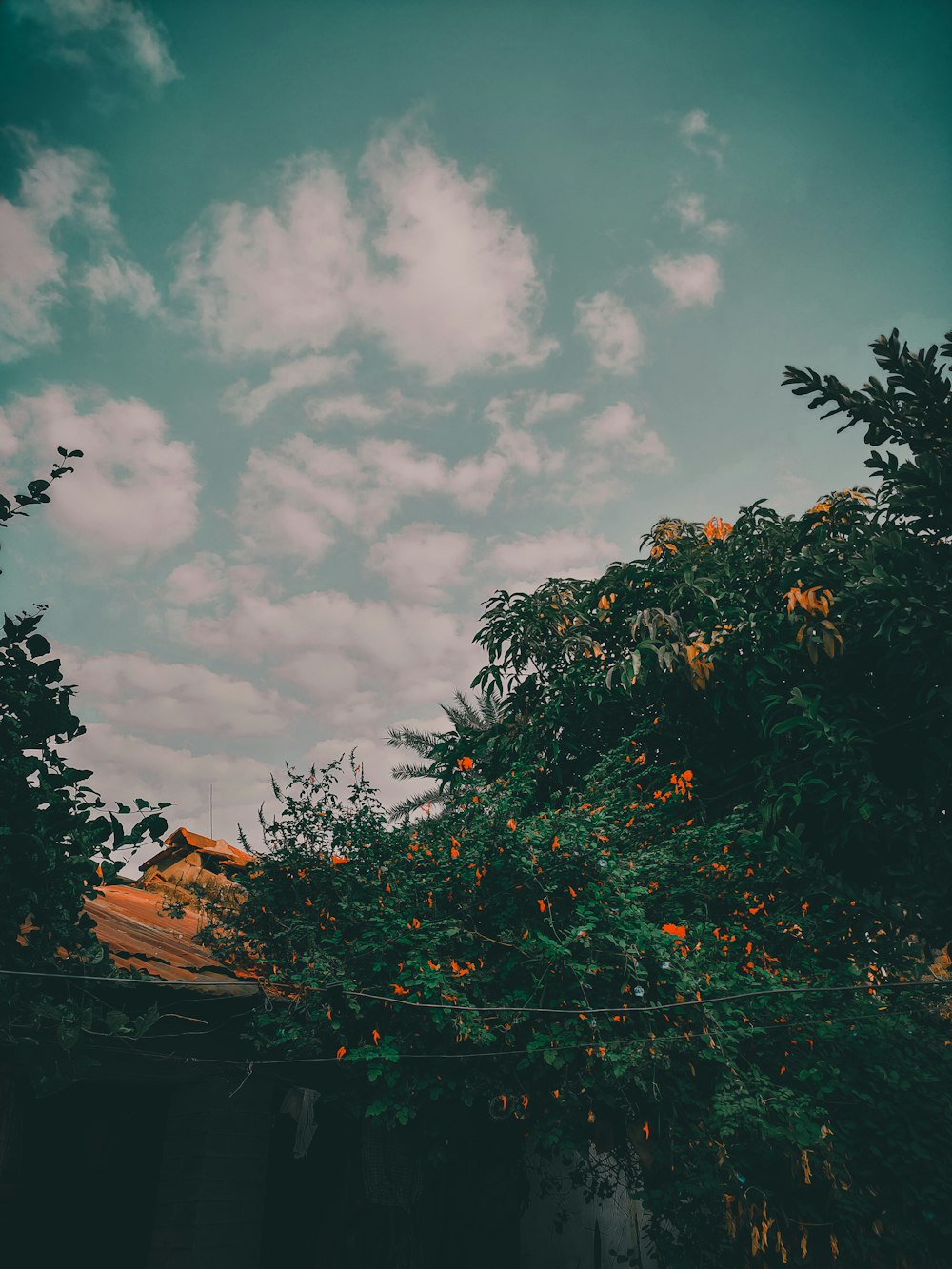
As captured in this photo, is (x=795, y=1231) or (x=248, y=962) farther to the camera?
(x=248, y=962)

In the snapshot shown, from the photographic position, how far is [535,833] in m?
5.63

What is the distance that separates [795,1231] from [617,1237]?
4010 mm

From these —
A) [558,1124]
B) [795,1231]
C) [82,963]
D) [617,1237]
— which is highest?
[82,963]

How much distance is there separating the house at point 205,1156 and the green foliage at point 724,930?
1.33 ft

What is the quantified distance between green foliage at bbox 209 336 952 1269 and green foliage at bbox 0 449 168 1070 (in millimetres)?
1709

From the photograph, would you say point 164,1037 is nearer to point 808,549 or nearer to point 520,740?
point 520,740

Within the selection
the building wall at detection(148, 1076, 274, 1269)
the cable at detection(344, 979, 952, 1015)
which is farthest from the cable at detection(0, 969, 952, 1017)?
the building wall at detection(148, 1076, 274, 1269)

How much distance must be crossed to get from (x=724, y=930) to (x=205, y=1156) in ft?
13.5

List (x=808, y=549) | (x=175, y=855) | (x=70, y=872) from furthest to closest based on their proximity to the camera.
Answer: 1. (x=175, y=855)
2. (x=808, y=549)
3. (x=70, y=872)

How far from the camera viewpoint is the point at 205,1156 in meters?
5.41

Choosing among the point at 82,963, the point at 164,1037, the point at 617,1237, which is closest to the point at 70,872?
the point at 82,963

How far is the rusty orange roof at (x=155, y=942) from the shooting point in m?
4.97

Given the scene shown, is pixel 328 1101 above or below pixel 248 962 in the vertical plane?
below

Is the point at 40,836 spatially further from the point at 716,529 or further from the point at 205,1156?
the point at 716,529
